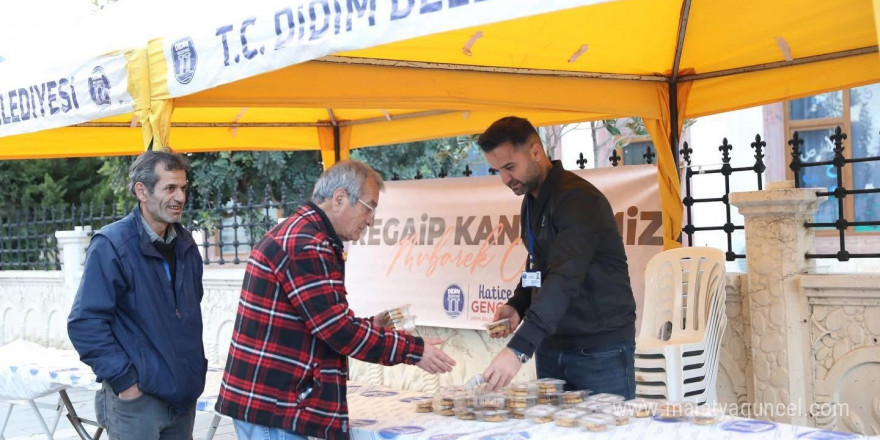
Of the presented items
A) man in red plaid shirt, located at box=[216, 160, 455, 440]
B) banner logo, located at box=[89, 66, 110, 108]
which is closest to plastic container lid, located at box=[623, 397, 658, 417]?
man in red plaid shirt, located at box=[216, 160, 455, 440]

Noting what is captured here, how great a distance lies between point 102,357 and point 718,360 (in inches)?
125

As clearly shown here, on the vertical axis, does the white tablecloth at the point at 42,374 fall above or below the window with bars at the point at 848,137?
below

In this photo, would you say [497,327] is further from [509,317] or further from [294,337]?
[294,337]

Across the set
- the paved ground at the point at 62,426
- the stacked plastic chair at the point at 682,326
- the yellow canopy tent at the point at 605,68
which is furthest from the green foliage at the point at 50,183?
the stacked plastic chair at the point at 682,326

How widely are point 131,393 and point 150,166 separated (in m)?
0.82

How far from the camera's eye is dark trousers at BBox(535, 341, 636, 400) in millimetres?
3229

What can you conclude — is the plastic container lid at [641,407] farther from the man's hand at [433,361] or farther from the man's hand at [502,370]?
the man's hand at [433,361]

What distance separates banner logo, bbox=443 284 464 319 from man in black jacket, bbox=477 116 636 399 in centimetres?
289

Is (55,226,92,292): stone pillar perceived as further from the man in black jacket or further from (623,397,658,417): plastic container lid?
(623,397,658,417): plastic container lid

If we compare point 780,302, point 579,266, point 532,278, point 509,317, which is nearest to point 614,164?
point 780,302

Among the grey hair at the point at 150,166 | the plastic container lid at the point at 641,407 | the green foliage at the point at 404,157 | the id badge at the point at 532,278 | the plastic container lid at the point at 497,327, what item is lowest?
the plastic container lid at the point at 641,407

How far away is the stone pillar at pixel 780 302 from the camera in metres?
4.85

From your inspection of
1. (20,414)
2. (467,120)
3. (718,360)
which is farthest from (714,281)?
(20,414)

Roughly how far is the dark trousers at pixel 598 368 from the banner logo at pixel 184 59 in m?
1.72
